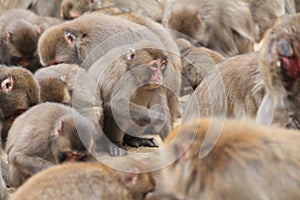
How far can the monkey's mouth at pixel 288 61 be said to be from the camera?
484 centimetres

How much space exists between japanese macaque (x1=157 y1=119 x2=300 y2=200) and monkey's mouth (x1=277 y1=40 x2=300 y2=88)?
0.71 m

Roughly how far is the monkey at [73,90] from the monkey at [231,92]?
0.92 meters

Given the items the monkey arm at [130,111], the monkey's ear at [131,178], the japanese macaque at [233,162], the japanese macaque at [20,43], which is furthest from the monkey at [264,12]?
the japanese macaque at [233,162]

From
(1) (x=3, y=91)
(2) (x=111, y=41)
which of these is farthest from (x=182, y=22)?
(1) (x=3, y=91)

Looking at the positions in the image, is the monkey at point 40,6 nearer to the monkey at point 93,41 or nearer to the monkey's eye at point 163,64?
the monkey at point 93,41

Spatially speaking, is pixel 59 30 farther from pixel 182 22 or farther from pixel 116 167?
pixel 116 167

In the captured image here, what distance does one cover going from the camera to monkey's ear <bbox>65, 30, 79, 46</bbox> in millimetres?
7625

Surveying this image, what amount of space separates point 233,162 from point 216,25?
17.0 ft

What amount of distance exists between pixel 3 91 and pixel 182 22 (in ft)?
9.24

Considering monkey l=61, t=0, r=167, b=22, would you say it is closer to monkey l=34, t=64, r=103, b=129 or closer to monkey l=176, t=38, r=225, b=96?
monkey l=176, t=38, r=225, b=96

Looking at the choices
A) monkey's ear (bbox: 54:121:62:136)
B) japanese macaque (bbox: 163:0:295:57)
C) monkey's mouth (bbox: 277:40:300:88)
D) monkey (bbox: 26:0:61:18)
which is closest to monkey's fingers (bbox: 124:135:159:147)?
monkey's ear (bbox: 54:121:62:136)

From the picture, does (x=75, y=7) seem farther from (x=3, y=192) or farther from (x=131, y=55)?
(x=3, y=192)

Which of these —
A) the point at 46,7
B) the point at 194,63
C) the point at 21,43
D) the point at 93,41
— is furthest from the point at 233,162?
the point at 46,7

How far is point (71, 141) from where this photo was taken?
5.70m
